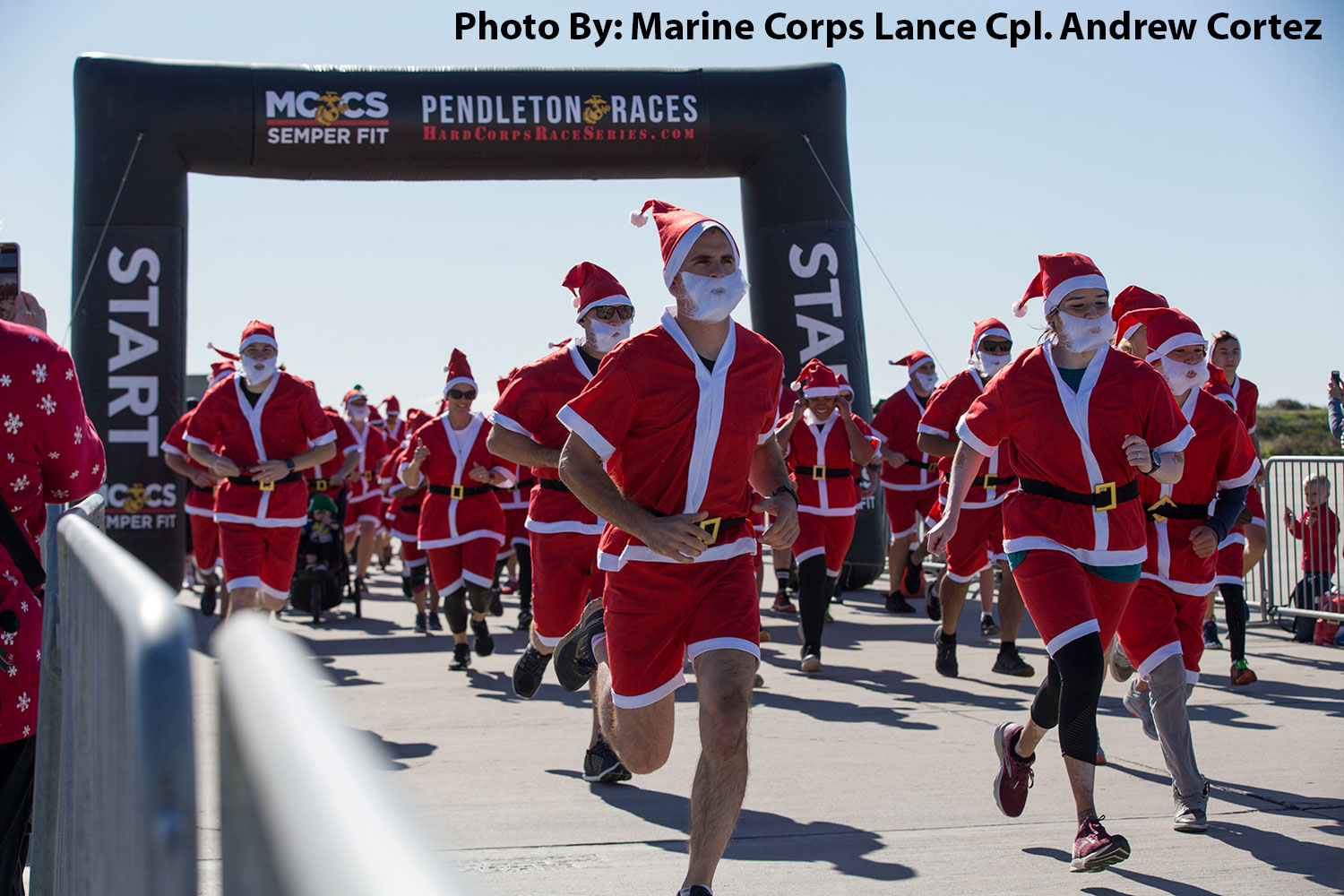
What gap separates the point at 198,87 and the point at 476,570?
20.5 feet

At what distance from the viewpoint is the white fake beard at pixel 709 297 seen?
15.1 feet

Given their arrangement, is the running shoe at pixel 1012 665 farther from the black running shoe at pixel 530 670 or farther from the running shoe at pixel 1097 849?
the running shoe at pixel 1097 849

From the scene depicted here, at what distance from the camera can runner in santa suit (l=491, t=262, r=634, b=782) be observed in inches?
273

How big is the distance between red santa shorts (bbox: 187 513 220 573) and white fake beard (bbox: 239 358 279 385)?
4928 mm

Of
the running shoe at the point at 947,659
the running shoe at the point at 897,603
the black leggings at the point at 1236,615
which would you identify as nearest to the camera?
the black leggings at the point at 1236,615

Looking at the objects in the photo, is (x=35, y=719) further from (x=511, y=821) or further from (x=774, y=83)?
(x=774, y=83)

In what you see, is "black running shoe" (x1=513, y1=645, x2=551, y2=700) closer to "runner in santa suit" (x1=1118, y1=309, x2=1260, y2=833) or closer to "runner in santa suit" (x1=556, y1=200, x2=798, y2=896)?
"runner in santa suit" (x1=556, y1=200, x2=798, y2=896)

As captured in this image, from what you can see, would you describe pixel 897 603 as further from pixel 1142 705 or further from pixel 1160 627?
pixel 1160 627

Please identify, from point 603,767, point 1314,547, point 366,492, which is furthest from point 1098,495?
point 366,492

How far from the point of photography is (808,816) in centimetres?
575

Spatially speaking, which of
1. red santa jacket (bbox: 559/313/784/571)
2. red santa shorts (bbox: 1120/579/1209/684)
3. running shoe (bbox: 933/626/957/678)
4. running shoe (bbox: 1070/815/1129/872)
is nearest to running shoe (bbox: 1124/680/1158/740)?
red santa shorts (bbox: 1120/579/1209/684)

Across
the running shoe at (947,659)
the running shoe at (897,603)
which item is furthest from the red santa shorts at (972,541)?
the running shoe at (897,603)

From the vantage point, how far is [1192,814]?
5418 millimetres

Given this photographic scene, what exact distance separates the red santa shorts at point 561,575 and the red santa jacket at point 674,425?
7.68 ft
